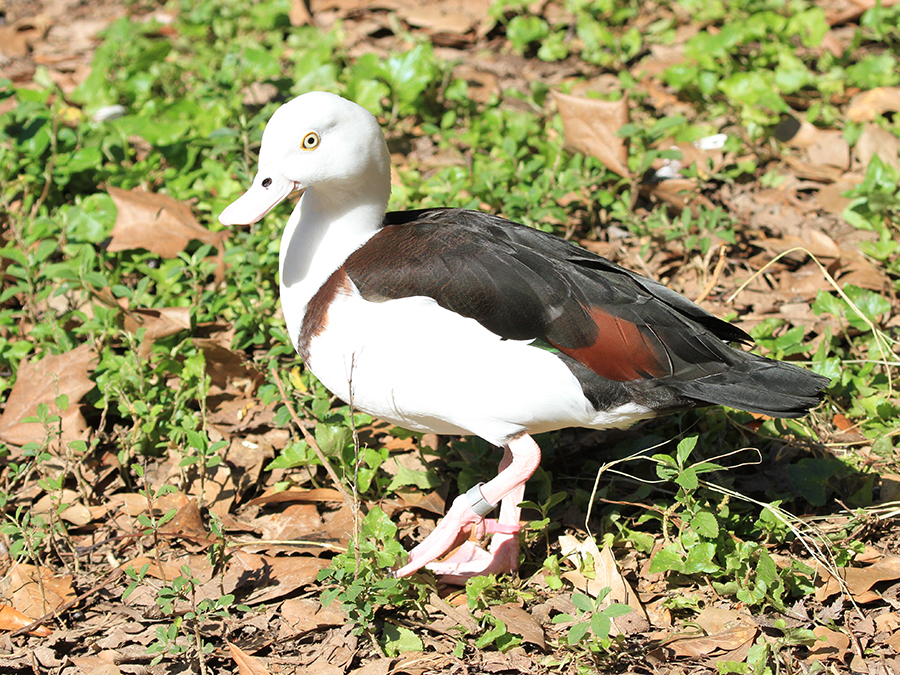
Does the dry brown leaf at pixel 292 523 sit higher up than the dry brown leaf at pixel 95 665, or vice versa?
the dry brown leaf at pixel 95 665

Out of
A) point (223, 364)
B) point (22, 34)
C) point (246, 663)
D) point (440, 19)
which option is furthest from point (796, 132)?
point (22, 34)

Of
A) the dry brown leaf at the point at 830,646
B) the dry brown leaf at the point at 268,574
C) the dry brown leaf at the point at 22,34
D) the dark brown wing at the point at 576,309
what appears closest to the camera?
the dry brown leaf at the point at 830,646

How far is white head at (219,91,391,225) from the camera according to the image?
9.24 ft

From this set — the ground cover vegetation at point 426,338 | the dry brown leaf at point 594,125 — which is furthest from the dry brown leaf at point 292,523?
the dry brown leaf at point 594,125

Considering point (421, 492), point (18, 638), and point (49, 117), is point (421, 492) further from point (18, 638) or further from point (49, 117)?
point (49, 117)

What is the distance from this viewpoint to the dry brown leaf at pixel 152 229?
422cm

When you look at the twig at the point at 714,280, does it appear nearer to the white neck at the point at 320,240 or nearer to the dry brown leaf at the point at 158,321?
the white neck at the point at 320,240

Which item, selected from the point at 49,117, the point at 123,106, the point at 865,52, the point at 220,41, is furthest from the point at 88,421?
the point at 865,52

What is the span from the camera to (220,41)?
Answer: 6023 mm

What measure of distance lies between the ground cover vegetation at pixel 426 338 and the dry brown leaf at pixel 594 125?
2 centimetres

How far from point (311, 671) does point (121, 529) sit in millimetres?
1031

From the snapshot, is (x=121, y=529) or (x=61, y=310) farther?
(x=61, y=310)

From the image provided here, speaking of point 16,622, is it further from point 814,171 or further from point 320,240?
point 814,171

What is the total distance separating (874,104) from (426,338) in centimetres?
365
